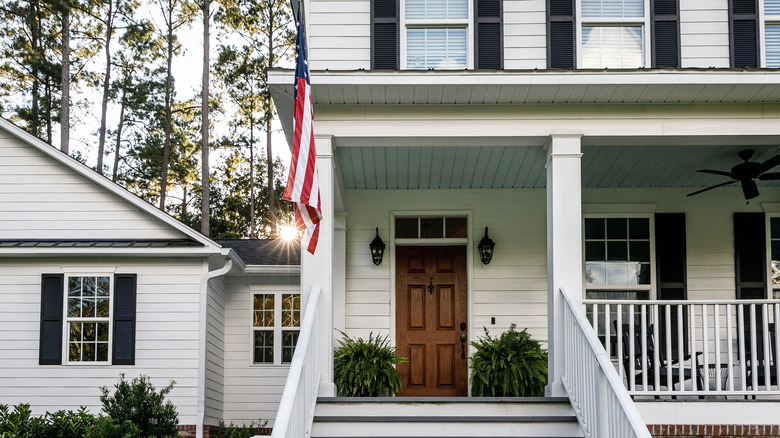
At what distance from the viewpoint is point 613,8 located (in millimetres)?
7641

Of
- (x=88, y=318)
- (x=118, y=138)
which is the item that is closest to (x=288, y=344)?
(x=88, y=318)

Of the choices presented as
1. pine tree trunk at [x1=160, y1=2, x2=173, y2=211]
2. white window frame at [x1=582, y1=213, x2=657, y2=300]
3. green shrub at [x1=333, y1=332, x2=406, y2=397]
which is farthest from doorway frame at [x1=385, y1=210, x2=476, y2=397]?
pine tree trunk at [x1=160, y1=2, x2=173, y2=211]

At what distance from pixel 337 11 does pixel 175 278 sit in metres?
5.40

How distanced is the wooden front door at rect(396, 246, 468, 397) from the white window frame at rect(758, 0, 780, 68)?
3841 mm

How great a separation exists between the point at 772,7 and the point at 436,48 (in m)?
2.97

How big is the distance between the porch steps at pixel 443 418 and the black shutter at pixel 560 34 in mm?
2903

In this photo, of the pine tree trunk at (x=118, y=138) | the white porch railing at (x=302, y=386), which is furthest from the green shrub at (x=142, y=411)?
the pine tree trunk at (x=118, y=138)

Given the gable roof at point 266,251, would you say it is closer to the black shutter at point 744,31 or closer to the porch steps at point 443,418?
the porch steps at point 443,418

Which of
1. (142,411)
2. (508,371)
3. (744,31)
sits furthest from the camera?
(142,411)

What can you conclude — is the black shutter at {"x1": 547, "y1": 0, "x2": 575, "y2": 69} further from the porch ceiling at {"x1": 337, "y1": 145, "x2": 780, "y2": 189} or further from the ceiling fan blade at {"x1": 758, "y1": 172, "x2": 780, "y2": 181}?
the ceiling fan blade at {"x1": 758, "y1": 172, "x2": 780, "y2": 181}

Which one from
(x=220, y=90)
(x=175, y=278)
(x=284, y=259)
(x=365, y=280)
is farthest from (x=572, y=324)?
(x=220, y=90)

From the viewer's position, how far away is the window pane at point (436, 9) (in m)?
7.65

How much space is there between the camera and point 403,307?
9828 mm

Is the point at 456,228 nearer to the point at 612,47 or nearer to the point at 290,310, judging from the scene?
the point at 612,47
